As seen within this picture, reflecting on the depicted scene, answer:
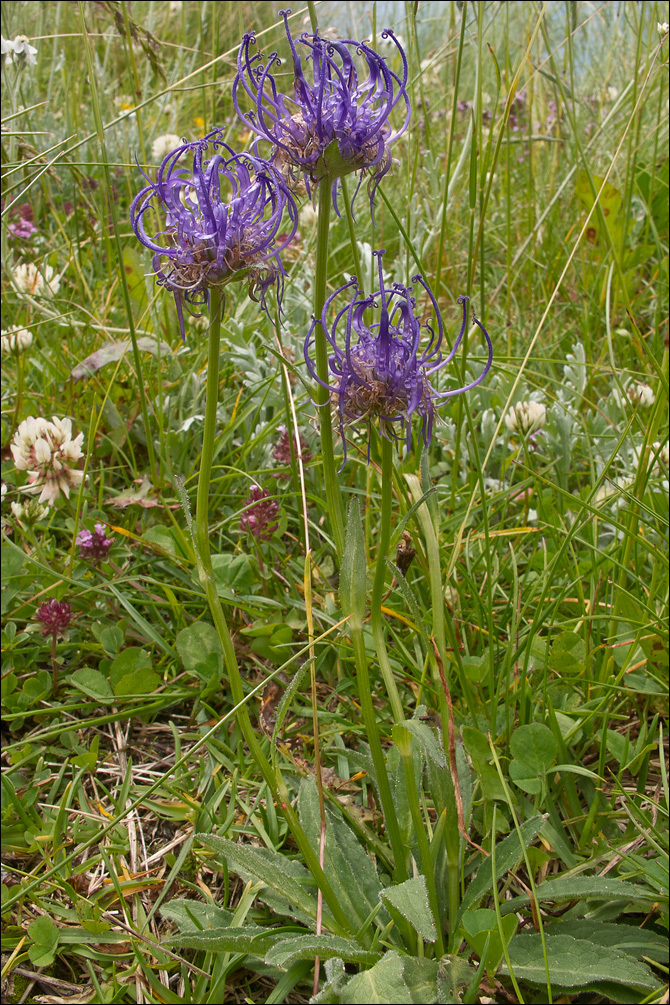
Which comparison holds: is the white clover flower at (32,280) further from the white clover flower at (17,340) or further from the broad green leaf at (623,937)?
the broad green leaf at (623,937)

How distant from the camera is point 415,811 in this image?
3.90 ft

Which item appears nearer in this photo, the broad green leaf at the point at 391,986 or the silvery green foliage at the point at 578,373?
the broad green leaf at the point at 391,986

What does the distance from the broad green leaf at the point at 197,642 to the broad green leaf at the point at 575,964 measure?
0.83 meters

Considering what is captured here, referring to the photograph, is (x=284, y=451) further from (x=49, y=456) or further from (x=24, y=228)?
(x=24, y=228)

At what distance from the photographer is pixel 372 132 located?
3.35 ft

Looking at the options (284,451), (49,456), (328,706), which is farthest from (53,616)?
(284,451)

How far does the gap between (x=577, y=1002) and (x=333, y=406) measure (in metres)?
1.05

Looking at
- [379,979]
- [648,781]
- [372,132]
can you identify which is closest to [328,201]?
[372,132]

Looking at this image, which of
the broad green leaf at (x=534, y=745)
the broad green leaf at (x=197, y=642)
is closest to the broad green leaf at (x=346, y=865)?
the broad green leaf at (x=534, y=745)

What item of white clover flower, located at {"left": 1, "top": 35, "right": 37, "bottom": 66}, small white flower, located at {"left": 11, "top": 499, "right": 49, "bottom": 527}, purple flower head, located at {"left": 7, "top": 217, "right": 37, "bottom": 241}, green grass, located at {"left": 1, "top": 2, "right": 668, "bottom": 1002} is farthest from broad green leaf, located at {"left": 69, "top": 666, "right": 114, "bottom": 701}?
purple flower head, located at {"left": 7, "top": 217, "right": 37, "bottom": 241}

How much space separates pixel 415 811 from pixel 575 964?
0.36 meters

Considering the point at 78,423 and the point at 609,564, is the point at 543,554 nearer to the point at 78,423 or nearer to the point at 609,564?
the point at 609,564

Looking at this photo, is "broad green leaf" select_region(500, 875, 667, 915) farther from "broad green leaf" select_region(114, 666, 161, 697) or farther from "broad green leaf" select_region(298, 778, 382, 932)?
"broad green leaf" select_region(114, 666, 161, 697)

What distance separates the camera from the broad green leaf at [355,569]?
43.5 inches
